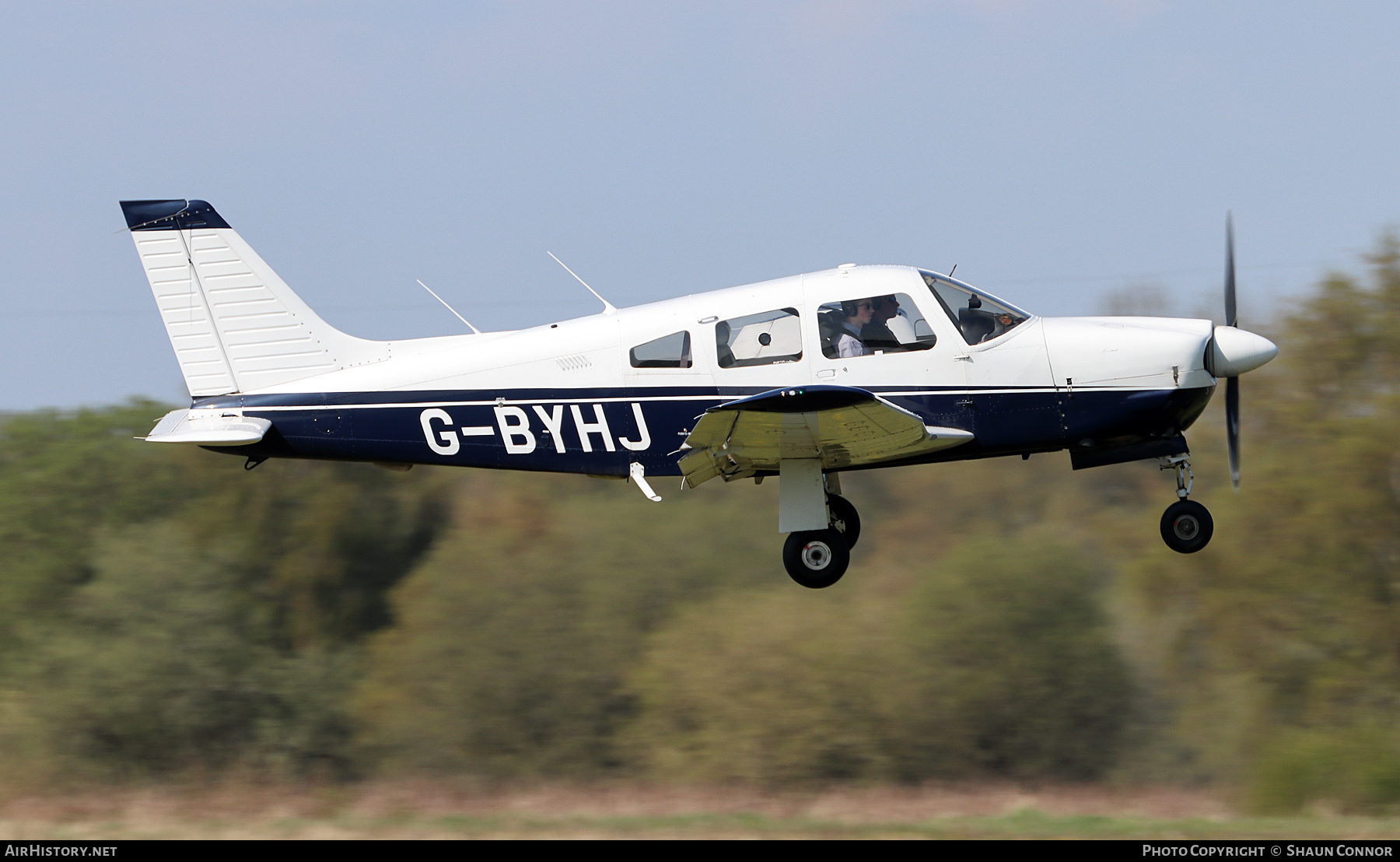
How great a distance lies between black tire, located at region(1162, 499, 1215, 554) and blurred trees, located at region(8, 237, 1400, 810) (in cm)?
1334

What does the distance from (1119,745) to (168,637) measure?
758 inches

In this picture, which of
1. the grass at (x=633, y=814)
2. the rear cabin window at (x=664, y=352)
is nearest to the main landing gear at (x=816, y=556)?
the rear cabin window at (x=664, y=352)

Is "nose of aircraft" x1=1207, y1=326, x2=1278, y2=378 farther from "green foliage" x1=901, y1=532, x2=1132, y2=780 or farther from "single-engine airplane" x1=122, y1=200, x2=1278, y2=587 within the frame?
"green foliage" x1=901, y1=532, x2=1132, y2=780

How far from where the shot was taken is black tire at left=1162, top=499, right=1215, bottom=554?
10.2m

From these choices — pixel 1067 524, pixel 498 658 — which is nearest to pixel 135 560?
pixel 498 658

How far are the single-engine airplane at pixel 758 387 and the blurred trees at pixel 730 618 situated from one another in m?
13.5

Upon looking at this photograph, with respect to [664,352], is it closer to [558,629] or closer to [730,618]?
[730,618]

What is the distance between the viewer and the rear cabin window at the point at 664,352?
9.96 metres

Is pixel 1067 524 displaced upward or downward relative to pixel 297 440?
downward

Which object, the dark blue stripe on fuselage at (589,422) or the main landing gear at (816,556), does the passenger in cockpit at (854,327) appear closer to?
the dark blue stripe on fuselage at (589,422)
